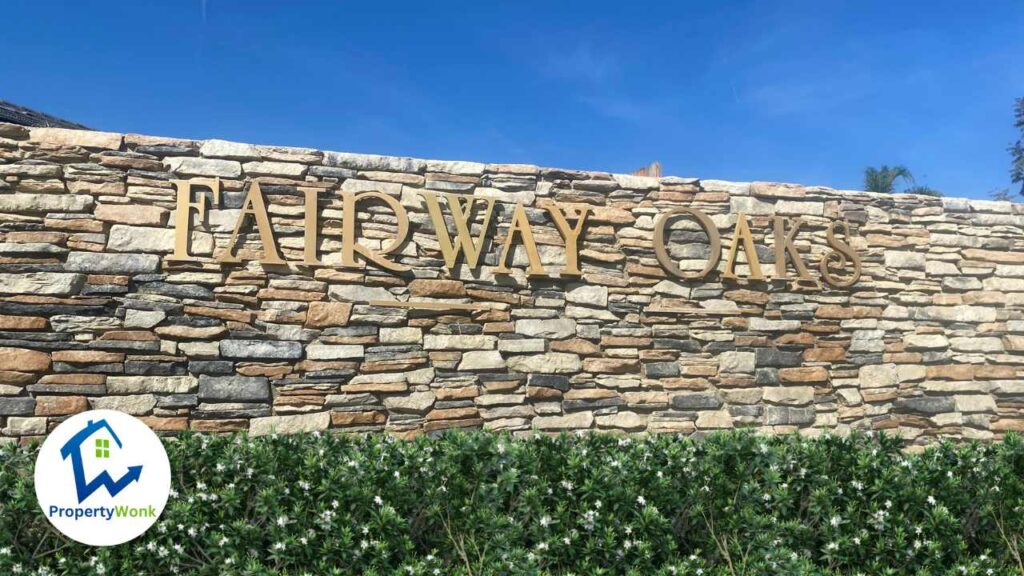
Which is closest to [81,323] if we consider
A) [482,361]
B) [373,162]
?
[373,162]

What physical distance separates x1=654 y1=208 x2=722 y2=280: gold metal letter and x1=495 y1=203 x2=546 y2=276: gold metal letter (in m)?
0.94

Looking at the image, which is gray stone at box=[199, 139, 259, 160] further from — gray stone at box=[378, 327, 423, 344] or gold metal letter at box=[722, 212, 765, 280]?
gold metal letter at box=[722, 212, 765, 280]

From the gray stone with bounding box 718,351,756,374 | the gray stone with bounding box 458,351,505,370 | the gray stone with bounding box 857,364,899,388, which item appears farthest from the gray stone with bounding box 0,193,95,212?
the gray stone with bounding box 857,364,899,388

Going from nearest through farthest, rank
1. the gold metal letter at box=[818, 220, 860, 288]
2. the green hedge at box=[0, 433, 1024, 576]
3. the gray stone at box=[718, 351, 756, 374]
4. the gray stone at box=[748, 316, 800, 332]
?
the green hedge at box=[0, 433, 1024, 576] < the gray stone at box=[718, 351, 756, 374] < the gray stone at box=[748, 316, 800, 332] < the gold metal letter at box=[818, 220, 860, 288]

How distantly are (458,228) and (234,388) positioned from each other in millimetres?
1791

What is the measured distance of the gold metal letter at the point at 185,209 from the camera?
4.86 metres

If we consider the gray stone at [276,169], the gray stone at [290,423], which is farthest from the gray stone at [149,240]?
the gray stone at [290,423]

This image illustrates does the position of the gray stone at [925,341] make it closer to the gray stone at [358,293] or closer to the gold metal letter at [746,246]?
the gold metal letter at [746,246]

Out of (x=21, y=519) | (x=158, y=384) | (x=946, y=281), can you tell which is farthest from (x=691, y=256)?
(x=21, y=519)

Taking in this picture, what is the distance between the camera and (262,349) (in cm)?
493

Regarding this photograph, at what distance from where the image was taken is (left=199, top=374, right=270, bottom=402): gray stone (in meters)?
4.85

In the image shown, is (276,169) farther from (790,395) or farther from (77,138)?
(790,395)

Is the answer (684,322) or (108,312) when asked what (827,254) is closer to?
(684,322)

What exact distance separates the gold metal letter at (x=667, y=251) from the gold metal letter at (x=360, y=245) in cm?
187
